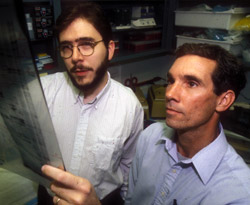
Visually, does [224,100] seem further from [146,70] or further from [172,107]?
[146,70]

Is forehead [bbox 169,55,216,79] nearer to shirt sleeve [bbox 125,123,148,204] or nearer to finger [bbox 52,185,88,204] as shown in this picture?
shirt sleeve [bbox 125,123,148,204]

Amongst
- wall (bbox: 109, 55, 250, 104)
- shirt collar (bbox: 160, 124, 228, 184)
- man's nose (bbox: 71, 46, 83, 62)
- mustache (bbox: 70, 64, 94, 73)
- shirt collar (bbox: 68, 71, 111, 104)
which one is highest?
man's nose (bbox: 71, 46, 83, 62)

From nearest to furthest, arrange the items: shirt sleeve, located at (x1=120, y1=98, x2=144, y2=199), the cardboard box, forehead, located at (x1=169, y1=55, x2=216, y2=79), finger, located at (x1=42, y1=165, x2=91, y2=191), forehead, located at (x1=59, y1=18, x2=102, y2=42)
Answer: finger, located at (x1=42, y1=165, x2=91, y2=191)
forehead, located at (x1=169, y1=55, x2=216, y2=79)
forehead, located at (x1=59, y1=18, x2=102, y2=42)
shirt sleeve, located at (x1=120, y1=98, x2=144, y2=199)
the cardboard box

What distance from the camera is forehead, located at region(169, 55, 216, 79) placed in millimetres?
927

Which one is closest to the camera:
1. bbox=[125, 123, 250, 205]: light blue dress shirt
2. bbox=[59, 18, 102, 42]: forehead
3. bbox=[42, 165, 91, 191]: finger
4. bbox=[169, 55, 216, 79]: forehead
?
bbox=[42, 165, 91, 191]: finger

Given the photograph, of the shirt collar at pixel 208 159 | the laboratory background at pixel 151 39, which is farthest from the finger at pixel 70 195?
the laboratory background at pixel 151 39

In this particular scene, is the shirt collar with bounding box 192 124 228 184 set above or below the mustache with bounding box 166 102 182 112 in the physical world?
below

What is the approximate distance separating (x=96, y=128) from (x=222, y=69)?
2.43 feet

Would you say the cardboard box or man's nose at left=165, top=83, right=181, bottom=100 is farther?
the cardboard box

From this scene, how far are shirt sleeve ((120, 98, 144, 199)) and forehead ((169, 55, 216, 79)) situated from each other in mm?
376

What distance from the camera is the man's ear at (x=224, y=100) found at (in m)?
0.97

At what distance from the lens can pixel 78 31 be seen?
108cm

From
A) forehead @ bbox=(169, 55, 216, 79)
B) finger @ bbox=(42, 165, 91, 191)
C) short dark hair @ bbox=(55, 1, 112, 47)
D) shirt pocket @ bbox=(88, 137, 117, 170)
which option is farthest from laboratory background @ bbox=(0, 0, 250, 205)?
forehead @ bbox=(169, 55, 216, 79)

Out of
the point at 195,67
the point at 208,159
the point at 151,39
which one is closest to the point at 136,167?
the point at 208,159
